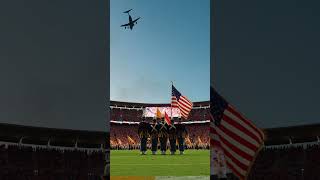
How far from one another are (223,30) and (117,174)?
3362 millimetres

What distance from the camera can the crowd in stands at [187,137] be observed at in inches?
621

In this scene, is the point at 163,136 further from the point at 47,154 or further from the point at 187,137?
the point at 187,137

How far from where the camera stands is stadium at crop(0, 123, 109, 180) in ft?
29.9

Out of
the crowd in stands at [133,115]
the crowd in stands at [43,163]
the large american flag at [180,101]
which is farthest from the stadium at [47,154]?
the crowd in stands at [133,115]

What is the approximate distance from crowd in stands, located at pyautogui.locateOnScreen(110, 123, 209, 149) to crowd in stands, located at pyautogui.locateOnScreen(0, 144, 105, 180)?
5.36 m

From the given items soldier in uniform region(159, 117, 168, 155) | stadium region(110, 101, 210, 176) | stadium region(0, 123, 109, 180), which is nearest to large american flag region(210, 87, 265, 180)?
stadium region(110, 101, 210, 176)

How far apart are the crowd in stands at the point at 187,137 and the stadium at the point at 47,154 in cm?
539

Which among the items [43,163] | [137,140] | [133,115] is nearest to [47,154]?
[43,163]

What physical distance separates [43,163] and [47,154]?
22 centimetres

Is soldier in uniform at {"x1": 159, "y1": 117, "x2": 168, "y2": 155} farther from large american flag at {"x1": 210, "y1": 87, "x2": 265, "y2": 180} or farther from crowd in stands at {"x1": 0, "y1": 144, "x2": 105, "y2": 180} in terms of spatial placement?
large american flag at {"x1": 210, "y1": 87, "x2": 265, "y2": 180}

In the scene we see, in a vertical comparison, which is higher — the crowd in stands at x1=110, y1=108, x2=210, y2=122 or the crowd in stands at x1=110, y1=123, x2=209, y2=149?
the crowd in stands at x1=110, y1=108, x2=210, y2=122

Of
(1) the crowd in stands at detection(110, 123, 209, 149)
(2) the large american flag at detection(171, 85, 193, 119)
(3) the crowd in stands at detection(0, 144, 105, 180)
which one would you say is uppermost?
(2) the large american flag at detection(171, 85, 193, 119)

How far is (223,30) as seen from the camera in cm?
723

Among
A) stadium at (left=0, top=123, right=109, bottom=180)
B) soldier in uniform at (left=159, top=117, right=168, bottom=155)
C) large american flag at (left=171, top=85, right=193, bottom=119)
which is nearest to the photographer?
large american flag at (left=171, top=85, right=193, bottom=119)
